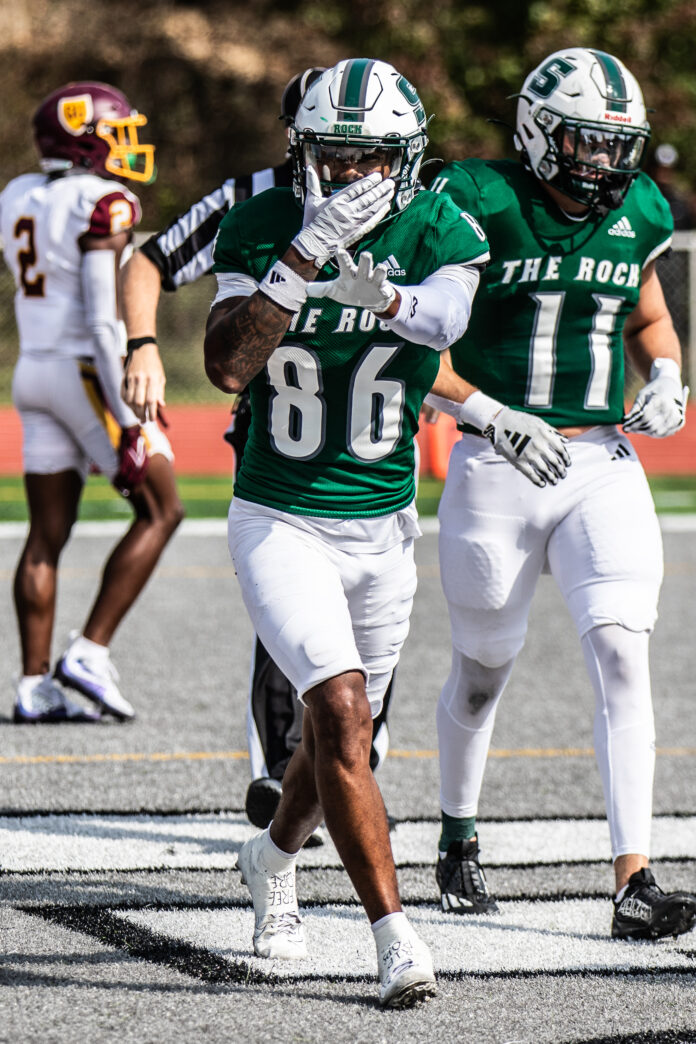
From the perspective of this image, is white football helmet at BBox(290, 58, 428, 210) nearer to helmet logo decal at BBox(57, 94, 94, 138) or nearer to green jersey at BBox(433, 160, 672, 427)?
green jersey at BBox(433, 160, 672, 427)

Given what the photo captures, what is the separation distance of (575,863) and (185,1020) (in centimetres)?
167

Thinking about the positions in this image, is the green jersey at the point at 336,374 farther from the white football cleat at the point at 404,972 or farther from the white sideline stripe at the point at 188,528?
the white sideline stripe at the point at 188,528

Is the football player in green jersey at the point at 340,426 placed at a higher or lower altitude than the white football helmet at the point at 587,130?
lower

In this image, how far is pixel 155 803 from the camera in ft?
17.5

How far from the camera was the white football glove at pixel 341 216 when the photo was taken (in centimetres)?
352

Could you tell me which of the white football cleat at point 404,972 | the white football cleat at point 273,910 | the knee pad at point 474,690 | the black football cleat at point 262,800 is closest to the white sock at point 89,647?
the black football cleat at point 262,800

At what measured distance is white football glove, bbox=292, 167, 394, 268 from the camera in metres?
3.52

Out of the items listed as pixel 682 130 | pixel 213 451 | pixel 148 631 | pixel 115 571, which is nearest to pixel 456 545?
pixel 115 571

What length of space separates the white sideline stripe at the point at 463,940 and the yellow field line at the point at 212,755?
5.49ft

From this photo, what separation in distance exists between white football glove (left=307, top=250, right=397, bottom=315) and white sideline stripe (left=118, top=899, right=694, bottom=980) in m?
1.53

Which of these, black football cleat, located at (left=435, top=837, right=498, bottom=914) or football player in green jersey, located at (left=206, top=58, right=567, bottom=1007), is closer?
football player in green jersey, located at (left=206, top=58, right=567, bottom=1007)

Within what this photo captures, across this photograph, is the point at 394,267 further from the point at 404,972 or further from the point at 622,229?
the point at 404,972

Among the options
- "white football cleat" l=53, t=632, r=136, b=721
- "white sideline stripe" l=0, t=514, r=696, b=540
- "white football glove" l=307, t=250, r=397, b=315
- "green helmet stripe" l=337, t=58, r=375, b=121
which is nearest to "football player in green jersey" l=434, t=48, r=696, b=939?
"green helmet stripe" l=337, t=58, r=375, b=121

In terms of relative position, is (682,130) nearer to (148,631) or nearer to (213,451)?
(213,451)
